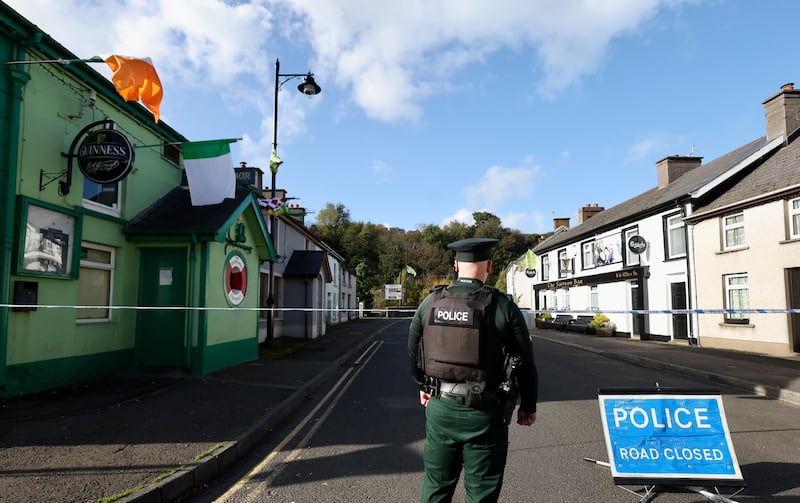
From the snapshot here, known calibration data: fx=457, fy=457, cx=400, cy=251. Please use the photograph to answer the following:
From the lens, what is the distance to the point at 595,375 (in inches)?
444

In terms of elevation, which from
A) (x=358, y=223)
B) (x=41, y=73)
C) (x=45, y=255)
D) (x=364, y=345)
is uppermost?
(x=358, y=223)

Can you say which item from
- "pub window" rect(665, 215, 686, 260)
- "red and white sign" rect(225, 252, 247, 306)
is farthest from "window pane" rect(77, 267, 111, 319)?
"pub window" rect(665, 215, 686, 260)

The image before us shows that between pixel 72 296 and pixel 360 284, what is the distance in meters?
45.9

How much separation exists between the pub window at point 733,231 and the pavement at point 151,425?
6.46 metres

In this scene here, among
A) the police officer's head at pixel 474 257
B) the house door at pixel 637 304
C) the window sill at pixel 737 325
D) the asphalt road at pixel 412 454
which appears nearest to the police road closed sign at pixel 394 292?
the house door at pixel 637 304

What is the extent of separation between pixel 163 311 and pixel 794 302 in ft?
59.0

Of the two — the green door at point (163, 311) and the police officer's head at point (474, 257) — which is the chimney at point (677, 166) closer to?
the green door at point (163, 311)

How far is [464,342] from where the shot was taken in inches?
116

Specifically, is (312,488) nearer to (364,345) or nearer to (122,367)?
(122,367)

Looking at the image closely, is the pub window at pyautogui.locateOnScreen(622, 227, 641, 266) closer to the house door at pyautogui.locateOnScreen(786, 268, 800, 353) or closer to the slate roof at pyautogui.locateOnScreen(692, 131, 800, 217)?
the slate roof at pyautogui.locateOnScreen(692, 131, 800, 217)

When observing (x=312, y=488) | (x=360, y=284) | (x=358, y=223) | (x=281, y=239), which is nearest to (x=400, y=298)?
(x=360, y=284)

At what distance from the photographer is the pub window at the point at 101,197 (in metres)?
9.13

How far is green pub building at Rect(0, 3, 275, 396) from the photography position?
7.32 m

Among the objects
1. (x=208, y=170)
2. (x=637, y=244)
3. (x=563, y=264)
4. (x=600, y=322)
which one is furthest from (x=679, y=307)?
(x=208, y=170)
